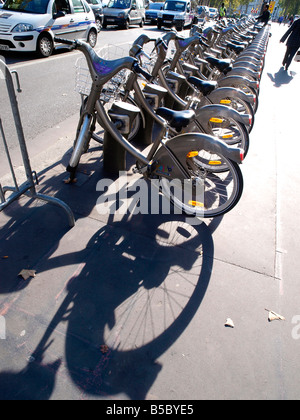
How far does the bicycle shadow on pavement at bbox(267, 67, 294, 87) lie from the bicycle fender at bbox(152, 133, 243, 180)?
7854 mm

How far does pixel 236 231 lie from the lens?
124 inches

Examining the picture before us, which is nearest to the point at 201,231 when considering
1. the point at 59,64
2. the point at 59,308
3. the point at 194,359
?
the point at 194,359

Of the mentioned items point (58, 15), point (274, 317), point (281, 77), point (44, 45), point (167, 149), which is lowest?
point (281, 77)

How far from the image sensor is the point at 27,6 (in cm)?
829

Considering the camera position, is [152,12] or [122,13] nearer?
[122,13]

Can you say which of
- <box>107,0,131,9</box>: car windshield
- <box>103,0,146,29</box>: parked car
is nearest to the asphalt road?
<box>103,0,146,29</box>: parked car

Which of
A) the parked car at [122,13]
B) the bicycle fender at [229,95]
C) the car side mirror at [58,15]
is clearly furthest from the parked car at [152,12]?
the bicycle fender at [229,95]

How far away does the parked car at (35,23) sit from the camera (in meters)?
7.82

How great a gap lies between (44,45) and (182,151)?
8082mm

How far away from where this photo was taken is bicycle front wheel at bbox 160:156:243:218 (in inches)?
115

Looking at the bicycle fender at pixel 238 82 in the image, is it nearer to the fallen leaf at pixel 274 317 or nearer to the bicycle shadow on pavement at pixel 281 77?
the fallen leaf at pixel 274 317

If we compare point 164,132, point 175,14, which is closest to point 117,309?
point 164,132

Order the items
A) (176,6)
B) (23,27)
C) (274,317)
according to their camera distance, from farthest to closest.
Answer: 1. (176,6)
2. (23,27)
3. (274,317)

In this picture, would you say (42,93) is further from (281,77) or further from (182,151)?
(281,77)
